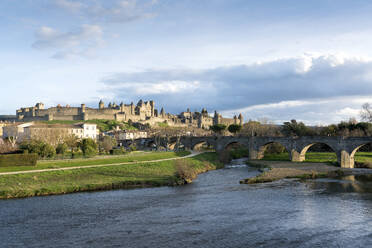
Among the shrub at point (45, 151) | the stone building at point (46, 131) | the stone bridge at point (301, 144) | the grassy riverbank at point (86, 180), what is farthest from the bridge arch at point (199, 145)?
the shrub at point (45, 151)

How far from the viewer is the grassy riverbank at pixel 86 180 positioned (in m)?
35.3

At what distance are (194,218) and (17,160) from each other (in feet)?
92.3

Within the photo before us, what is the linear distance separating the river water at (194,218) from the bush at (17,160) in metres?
12.9

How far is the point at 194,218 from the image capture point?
26.3 metres

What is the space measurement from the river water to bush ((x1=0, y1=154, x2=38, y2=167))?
12914 mm

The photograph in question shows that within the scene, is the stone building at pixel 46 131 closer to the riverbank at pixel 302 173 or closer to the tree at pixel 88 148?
the tree at pixel 88 148

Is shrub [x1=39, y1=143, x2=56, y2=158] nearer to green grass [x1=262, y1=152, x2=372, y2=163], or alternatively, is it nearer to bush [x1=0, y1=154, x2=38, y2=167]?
bush [x1=0, y1=154, x2=38, y2=167]

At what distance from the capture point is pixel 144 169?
49.9 m

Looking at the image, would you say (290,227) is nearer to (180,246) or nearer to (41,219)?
(180,246)

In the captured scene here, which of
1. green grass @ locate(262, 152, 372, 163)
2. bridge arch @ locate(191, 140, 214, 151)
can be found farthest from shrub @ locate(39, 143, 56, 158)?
bridge arch @ locate(191, 140, 214, 151)

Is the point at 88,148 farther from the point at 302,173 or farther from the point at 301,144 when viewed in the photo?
the point at 301,144

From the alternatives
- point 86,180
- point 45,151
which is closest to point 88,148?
point 45,151

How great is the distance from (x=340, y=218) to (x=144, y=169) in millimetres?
29247

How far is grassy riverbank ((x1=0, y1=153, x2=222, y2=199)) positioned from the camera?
1391 inches
